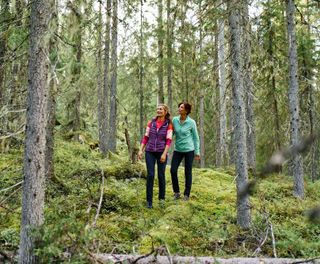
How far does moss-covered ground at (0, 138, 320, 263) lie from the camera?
15.5 ft

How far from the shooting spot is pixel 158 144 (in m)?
8.39

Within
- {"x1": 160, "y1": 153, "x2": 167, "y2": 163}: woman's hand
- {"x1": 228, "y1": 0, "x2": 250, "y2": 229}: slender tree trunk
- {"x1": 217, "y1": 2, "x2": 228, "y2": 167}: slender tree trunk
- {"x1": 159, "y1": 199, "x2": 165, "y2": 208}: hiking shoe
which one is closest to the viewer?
{"x1": 228, "y1": 0, "x2": 250, "y2": 229}: slender tree trunk

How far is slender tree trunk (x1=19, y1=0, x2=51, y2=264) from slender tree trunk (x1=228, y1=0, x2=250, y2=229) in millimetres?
3838

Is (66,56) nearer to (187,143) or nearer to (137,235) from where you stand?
(137,235)

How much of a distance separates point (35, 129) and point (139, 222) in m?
3.21

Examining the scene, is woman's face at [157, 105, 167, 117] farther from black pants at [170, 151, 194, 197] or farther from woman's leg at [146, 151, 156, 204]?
black pants at [170, 151, 194, 197]

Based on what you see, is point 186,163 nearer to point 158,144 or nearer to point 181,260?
point 158,144

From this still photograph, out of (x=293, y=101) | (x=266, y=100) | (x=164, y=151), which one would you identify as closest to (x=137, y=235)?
(x=164, y=151)

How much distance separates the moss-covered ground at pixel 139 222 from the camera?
4734 mm

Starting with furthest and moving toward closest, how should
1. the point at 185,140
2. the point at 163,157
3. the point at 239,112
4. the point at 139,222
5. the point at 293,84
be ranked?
the point at 293,84 → the point at 185,140 → the point at 163,157 → the point at 239,112 → the point at 139,222

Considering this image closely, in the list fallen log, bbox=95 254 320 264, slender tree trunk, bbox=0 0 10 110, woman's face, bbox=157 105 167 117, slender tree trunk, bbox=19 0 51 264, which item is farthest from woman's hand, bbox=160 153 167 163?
slender tree trunk, bbox=19 0 51 264

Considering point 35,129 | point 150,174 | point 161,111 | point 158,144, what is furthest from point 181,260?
point 161,111

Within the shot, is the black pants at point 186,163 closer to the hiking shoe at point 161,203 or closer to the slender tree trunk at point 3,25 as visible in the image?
the hiking shoe at point 161,203

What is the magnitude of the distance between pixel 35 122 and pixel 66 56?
1.13 metres
